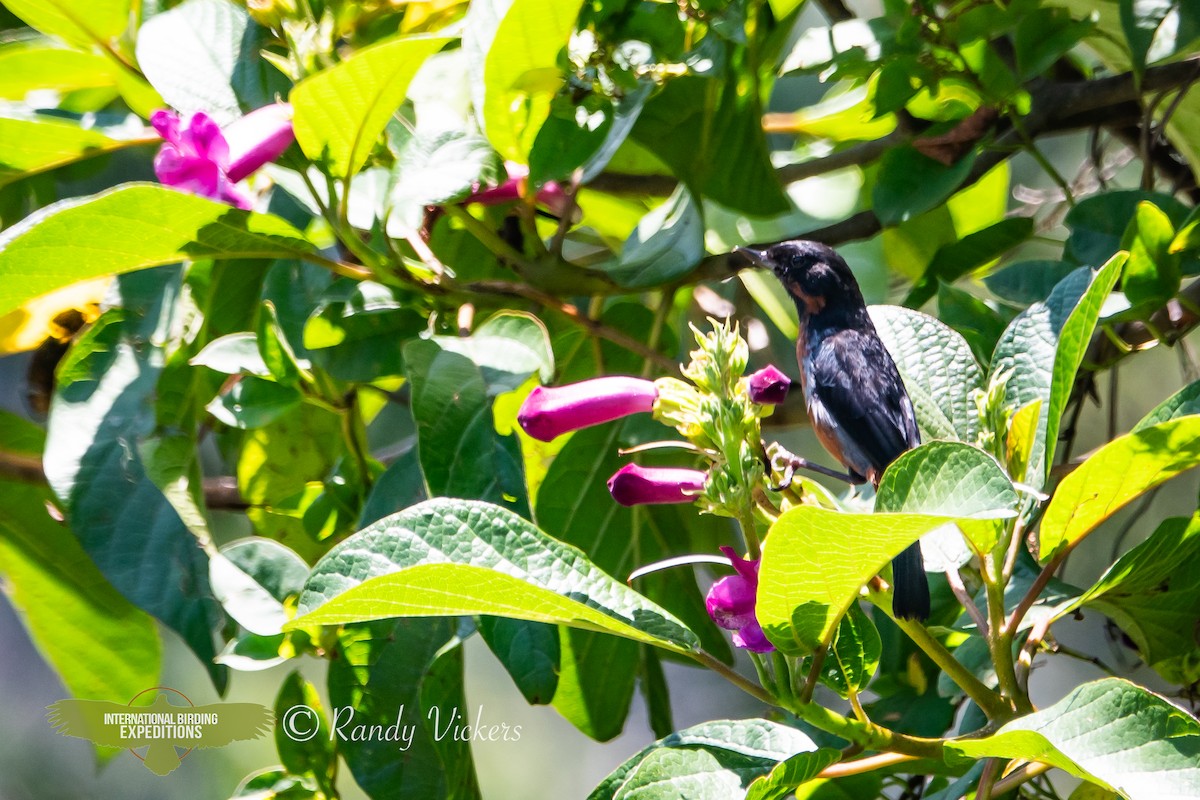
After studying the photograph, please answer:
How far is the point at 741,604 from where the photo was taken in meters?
0.98

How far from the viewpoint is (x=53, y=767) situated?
549 cm

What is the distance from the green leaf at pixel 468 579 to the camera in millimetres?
833

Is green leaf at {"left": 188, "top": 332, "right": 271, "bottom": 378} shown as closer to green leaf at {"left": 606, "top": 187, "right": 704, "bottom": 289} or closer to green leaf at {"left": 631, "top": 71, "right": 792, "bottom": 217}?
green leaf at {"left": 606, "top": 187, "right": 704, "bottom": 289}

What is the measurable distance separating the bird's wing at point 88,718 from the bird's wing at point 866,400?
109 cm

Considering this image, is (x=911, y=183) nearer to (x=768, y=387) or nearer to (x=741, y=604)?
(x=768, y=387)

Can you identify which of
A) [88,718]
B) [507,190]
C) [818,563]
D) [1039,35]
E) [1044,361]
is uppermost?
[1039,35]

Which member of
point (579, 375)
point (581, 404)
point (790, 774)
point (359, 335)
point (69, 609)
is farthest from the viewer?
point (579, 375)

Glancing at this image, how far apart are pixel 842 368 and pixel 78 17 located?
1185 mm

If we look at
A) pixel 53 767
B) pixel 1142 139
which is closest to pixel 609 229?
Answer: pixel 1142 139

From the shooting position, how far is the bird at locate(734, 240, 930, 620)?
4.19ft

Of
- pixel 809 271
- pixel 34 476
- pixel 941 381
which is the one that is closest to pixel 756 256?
pixel 809 271

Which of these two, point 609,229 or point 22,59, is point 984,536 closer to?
point 609,229

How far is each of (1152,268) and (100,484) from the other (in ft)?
4.24

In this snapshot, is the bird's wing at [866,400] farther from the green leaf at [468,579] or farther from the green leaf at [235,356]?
the green leaf at [235,356]
